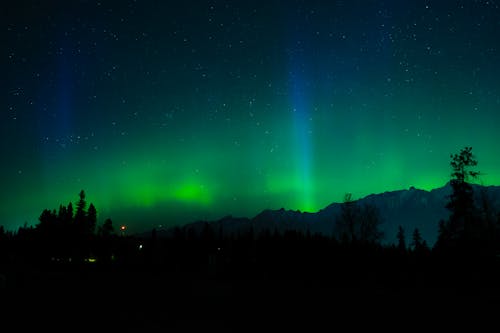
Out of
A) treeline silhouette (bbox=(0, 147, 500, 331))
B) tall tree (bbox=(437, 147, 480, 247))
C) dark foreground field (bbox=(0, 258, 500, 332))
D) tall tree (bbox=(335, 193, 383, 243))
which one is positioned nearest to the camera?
dark foreground field (bbox=(0, 258, 500, 332))

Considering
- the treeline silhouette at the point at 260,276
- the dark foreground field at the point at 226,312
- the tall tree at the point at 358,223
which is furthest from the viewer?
the tall tree at the point at 358,223

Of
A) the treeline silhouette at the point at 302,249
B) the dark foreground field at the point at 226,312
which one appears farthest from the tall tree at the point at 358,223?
the dark foreground field at the point at 226,312

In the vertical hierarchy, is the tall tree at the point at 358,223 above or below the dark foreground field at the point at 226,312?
above

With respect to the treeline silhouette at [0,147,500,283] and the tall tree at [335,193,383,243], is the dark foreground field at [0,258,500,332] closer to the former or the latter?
the treeline silhouette at [0,147,500,283]

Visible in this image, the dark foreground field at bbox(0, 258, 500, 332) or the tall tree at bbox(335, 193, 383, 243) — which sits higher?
the tall tree at bbox(335, 193, 383, 243)

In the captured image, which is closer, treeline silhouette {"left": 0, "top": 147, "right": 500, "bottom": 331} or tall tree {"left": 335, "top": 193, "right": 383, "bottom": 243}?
treeline silhouette {"left": 0, "top": 147, "right": 500, "bottom": 331}

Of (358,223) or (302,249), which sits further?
(358,223)

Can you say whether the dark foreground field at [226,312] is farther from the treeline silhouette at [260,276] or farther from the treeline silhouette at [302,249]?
the treeline silhouette at [302,249]

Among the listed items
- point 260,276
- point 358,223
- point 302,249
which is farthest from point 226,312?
point 358,223

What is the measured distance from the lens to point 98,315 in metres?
16.5

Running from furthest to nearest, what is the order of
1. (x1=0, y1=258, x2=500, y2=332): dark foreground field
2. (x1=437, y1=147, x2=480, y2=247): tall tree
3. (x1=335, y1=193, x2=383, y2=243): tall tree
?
(x1=335, y1=193, x2=383, y2=243): tall tree, (x1=437, y1=147, x2=480, y2=247): tall tree, (x1=0, y1=258, x2=500, y2=332): dark foreground field

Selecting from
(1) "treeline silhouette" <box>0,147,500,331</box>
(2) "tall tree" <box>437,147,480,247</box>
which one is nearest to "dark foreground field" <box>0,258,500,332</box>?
(1) "treeline silhouette" <box>0,147,500,331</box>

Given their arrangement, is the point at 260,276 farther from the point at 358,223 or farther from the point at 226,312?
the point at 226,312

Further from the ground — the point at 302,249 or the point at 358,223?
the point at 358,223
